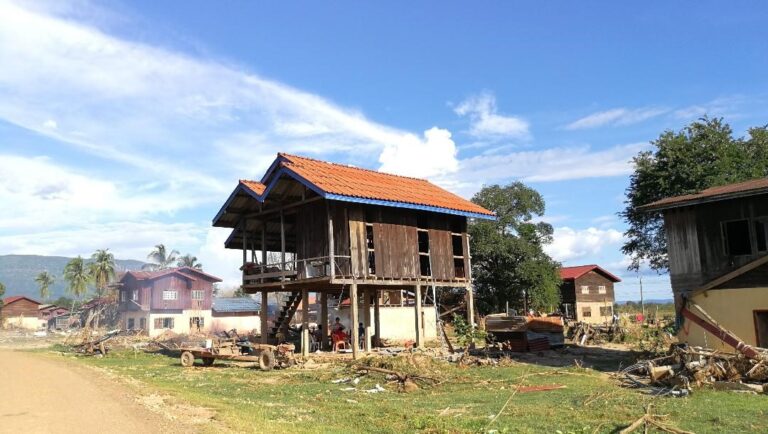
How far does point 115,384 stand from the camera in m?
17.0

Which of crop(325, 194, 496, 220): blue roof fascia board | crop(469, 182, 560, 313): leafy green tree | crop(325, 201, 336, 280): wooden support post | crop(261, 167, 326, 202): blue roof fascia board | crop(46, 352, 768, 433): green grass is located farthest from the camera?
crop(469, 182, 560, 313): leafy green tree

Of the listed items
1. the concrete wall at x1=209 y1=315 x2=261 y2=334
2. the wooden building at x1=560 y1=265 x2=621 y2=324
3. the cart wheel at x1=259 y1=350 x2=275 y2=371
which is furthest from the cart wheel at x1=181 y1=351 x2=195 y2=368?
the wooden building at x1=560 y1=265 x2=621 y2=324

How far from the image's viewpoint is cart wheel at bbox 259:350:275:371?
2169cm

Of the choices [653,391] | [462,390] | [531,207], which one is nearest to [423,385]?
[462,390]

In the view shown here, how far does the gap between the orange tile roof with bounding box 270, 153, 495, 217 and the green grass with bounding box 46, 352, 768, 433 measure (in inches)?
274

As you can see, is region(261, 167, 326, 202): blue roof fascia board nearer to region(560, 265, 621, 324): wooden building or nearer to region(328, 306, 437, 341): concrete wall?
region(328, 306, 437, 341): concrete wall

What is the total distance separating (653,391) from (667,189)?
23.7 meters

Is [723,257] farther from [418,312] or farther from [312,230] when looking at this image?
[312,230]

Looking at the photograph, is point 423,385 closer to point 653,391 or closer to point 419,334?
point 653,391

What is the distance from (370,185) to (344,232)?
9.95 ft

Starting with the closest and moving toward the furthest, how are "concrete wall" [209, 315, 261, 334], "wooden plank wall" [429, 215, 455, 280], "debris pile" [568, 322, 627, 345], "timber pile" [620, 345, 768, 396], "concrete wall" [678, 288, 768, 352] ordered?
"timber pile" [620, 345, 768, 396], "concrete wall" [678, 288, 768, 352], "wooden plank wall" [429, 215, 455, 280], "debris pile" [568, 322, 627, 345], "concrete wall" [209, 315, 261, 334]

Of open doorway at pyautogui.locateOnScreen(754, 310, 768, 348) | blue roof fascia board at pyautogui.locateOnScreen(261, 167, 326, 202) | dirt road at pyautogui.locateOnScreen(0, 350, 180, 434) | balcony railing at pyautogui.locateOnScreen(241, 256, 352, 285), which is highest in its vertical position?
blue roof fascia board at pyautogui.locateOnScreen(261, 167, 326, 202)

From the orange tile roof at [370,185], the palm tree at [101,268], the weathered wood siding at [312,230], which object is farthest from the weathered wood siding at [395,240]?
the palm tree at [101,268]

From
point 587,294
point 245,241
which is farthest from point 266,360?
point 587,294
